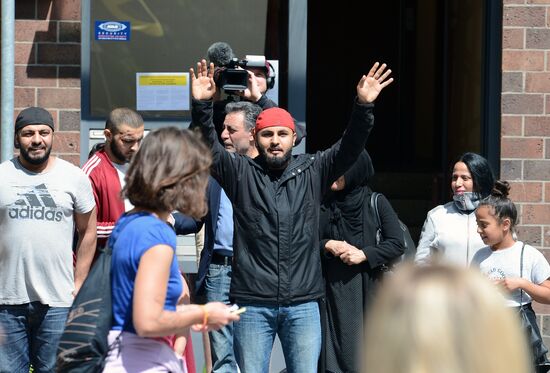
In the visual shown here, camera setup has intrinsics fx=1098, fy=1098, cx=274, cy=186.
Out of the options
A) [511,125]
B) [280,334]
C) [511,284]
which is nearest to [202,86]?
[280,334]

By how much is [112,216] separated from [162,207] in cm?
242

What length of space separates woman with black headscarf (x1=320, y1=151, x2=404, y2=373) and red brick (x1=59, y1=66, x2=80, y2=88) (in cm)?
206

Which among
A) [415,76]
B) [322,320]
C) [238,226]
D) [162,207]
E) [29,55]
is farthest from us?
[415,76]

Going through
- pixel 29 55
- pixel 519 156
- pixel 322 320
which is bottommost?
pixel 322 320

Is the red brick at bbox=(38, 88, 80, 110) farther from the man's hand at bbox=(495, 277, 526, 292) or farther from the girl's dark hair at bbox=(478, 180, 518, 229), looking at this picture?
the man's hand at bbox=(495, 277, 526, 292)

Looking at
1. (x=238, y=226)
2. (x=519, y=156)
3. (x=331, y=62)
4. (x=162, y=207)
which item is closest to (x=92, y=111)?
(x=238, y=226)

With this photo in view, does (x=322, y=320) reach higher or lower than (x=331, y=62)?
lower

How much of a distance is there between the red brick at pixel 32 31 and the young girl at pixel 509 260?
10.8ft

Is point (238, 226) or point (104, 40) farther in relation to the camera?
point (104, 40)

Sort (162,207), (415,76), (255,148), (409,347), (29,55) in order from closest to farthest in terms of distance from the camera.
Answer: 1. (409,347)
2. (162,207)
3. (255,148)
4. (29,55)
5. (415,76)

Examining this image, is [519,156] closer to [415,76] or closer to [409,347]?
[415,76]

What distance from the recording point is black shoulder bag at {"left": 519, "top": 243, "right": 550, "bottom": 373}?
20.1 feet

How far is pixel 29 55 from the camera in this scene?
7.57m

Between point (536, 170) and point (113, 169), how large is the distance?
3.20 m
